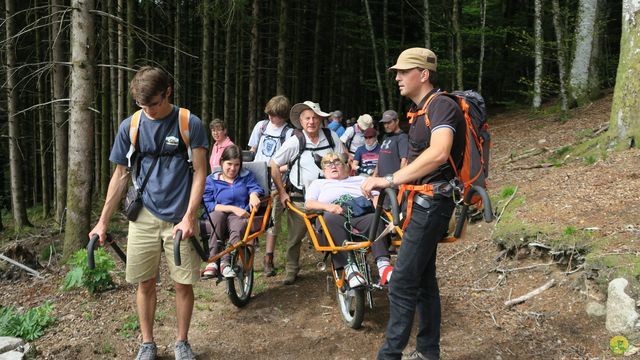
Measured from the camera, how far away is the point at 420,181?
10.9 feet

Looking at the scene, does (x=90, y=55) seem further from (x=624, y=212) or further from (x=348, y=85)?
(x=348, y=85)

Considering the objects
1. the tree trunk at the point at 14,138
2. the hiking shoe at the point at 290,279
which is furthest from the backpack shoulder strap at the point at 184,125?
the tree trunk at the point at 14,138

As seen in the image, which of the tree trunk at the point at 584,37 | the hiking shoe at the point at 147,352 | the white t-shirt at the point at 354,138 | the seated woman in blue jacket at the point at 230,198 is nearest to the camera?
the hiking shoe at the point at 147,352

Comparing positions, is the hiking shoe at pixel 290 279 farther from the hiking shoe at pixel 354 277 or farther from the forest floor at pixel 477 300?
the hiking shoe at pixel 354 277

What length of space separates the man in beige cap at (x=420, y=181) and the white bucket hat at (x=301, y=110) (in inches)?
95.7

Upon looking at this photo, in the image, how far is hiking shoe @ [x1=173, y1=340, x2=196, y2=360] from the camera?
13.2ft

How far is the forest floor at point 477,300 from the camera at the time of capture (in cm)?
422

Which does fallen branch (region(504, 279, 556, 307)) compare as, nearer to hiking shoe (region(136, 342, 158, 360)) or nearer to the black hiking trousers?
the black hiking trousers

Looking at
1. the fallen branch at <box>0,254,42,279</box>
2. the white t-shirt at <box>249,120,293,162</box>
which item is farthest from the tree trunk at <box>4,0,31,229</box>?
the white t-shirt at <box>249,120,293,162</box>

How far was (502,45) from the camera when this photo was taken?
2767 cm

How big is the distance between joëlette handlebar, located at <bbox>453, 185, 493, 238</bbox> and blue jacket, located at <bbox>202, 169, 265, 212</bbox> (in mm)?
2744

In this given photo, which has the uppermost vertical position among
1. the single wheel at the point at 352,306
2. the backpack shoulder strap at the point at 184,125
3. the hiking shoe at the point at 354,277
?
the backpack shoulder strap at the point at 184,125

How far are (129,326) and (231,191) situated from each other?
1.70m

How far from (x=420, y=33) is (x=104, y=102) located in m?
20.5
